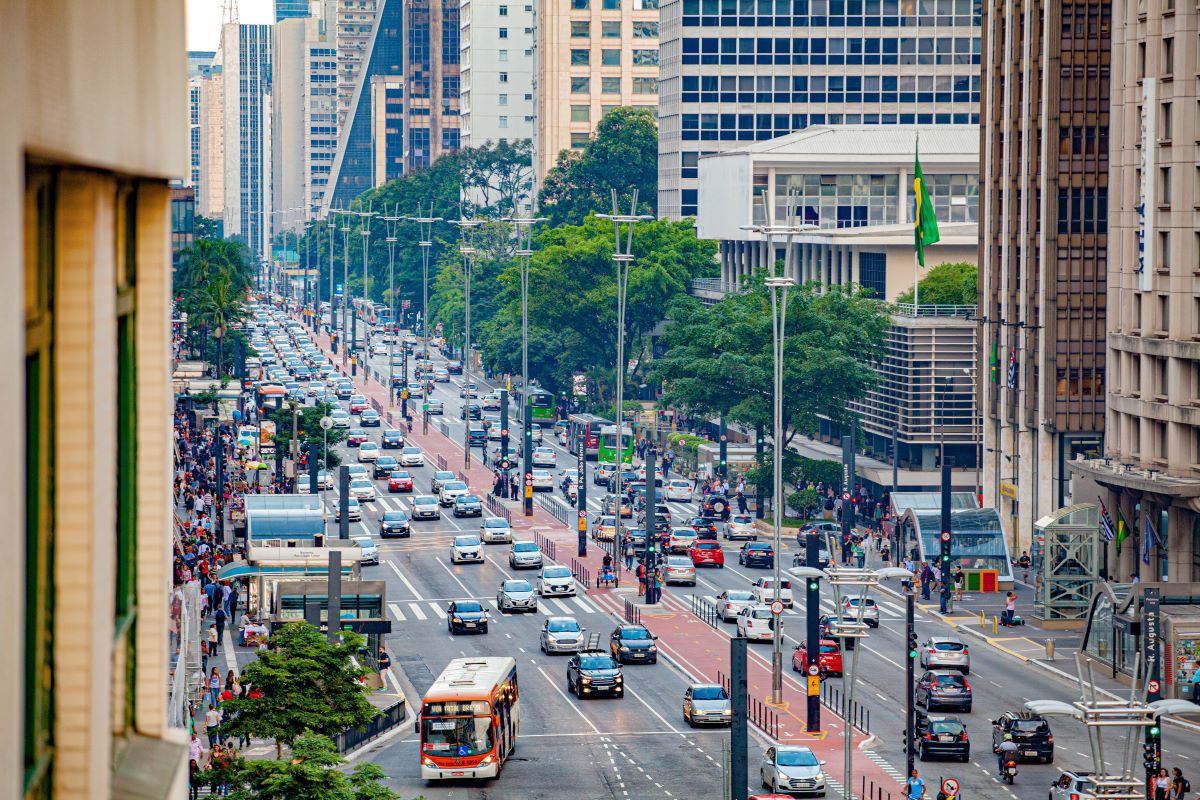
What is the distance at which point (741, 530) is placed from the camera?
4067 inches

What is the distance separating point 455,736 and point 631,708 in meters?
12.1

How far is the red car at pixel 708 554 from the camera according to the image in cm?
9475

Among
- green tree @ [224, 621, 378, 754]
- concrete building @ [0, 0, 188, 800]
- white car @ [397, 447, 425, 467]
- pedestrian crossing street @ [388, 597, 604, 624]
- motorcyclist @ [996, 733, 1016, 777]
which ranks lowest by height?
pedestrian crossing street @ [388, 597, 604, 624]

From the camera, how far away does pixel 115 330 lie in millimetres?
7887

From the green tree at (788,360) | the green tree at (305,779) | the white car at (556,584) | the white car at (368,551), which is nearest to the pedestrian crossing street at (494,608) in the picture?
the white car at (556,584)

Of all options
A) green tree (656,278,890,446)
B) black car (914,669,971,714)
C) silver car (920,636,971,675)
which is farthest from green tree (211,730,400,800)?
green tree (656,278,890,446)

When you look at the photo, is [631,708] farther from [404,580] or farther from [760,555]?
[760,555]

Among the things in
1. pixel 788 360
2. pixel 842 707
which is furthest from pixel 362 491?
pixel 842 707

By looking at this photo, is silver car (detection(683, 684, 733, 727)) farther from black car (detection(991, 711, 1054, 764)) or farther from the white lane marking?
the white lane marking

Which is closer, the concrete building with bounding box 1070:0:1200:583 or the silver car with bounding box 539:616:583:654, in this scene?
the silver car with bounding box 539:616:583:654

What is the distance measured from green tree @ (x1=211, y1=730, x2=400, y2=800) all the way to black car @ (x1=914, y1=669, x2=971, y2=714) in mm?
27033

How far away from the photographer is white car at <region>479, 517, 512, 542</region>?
334 ft

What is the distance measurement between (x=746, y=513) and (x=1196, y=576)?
Answer: 35.7 m

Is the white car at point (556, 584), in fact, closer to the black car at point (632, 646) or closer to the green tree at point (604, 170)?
the black car at point (632, 646)
